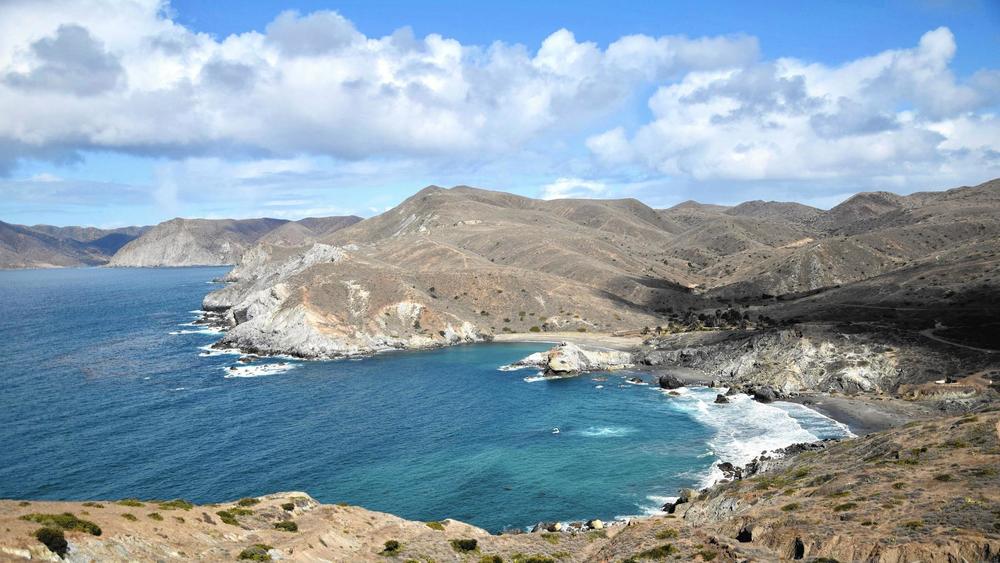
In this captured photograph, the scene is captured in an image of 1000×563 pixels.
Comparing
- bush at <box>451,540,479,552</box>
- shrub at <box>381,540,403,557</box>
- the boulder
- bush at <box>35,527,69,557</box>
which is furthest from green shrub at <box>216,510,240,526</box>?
the boulder

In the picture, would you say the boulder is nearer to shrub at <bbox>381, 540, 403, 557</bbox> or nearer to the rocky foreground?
the rocky foreground

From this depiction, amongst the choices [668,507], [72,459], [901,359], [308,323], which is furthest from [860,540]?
[308,323]

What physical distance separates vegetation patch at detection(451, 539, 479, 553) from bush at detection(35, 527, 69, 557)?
25.0 meters

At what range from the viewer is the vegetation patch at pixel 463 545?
153ft

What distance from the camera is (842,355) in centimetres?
10906

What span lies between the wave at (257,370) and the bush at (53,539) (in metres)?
100

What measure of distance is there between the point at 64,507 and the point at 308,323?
395 ft

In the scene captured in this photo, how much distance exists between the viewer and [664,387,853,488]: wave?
79500 millimetres

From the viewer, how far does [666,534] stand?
48250 millimetres

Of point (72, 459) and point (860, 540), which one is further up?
point (860, 540)

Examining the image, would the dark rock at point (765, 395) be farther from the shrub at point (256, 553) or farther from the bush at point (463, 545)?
the shrub at point (256, 553)

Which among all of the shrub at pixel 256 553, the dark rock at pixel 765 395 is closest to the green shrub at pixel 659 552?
the shrub at pixel 256 553

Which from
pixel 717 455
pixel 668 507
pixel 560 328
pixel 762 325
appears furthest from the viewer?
pixel 560 328

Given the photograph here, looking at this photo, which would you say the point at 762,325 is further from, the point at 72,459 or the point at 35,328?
the point at 35,328
